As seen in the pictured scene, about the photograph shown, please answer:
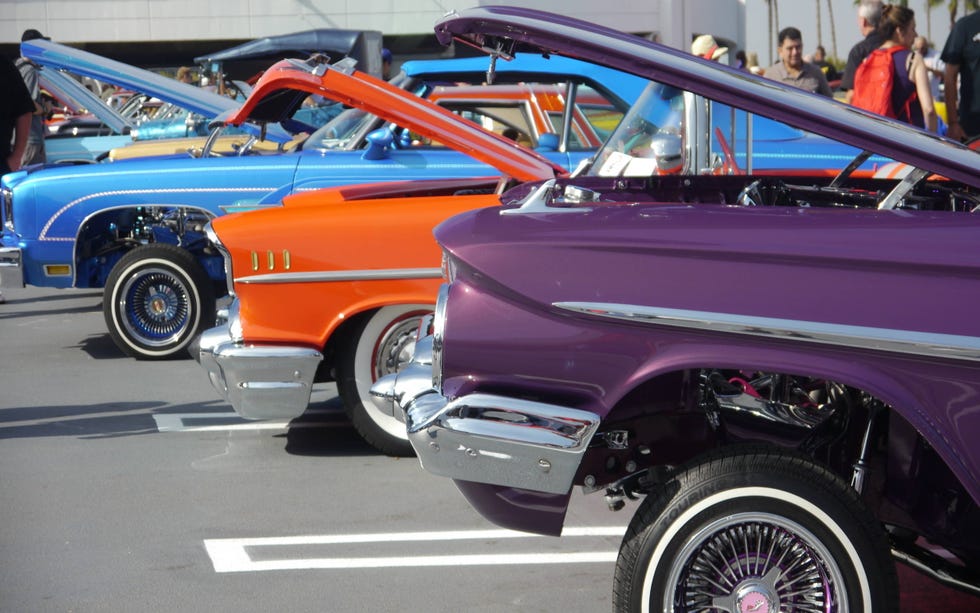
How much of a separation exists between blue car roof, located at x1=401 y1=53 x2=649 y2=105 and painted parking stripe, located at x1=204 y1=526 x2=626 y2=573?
4171 millimetres

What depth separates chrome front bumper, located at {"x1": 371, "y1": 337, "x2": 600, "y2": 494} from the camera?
3.12m

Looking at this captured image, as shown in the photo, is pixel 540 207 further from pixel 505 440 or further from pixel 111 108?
pixel 111 108

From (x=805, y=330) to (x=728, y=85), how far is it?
26.0 inches

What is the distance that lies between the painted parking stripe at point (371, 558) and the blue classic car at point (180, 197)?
3552 millimetres

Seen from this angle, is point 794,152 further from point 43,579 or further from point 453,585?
point 43,579

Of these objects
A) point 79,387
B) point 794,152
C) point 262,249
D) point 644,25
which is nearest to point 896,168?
point 794,152

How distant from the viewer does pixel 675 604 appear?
122 inches

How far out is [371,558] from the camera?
4.53 metres

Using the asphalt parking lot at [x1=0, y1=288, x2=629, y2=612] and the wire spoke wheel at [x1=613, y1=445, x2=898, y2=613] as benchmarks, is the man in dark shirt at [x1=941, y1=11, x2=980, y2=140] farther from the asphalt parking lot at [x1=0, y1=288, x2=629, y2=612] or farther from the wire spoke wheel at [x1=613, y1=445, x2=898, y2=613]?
the wire spoke wheel at [x1=613, y1=445, x2=898, y2=613]

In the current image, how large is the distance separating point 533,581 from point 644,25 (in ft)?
131

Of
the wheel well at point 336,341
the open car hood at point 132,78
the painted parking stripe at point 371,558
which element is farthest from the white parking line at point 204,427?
the open car hood at point 132,78

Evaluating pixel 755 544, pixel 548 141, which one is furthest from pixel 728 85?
pixel 548 141

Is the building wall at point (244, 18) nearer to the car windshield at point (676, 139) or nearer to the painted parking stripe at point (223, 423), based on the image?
the painted parking stripe at point (223, 423)

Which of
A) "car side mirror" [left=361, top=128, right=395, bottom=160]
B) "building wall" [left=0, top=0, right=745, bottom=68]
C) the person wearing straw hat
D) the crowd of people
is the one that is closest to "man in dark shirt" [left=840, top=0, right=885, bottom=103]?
the crowd of people
